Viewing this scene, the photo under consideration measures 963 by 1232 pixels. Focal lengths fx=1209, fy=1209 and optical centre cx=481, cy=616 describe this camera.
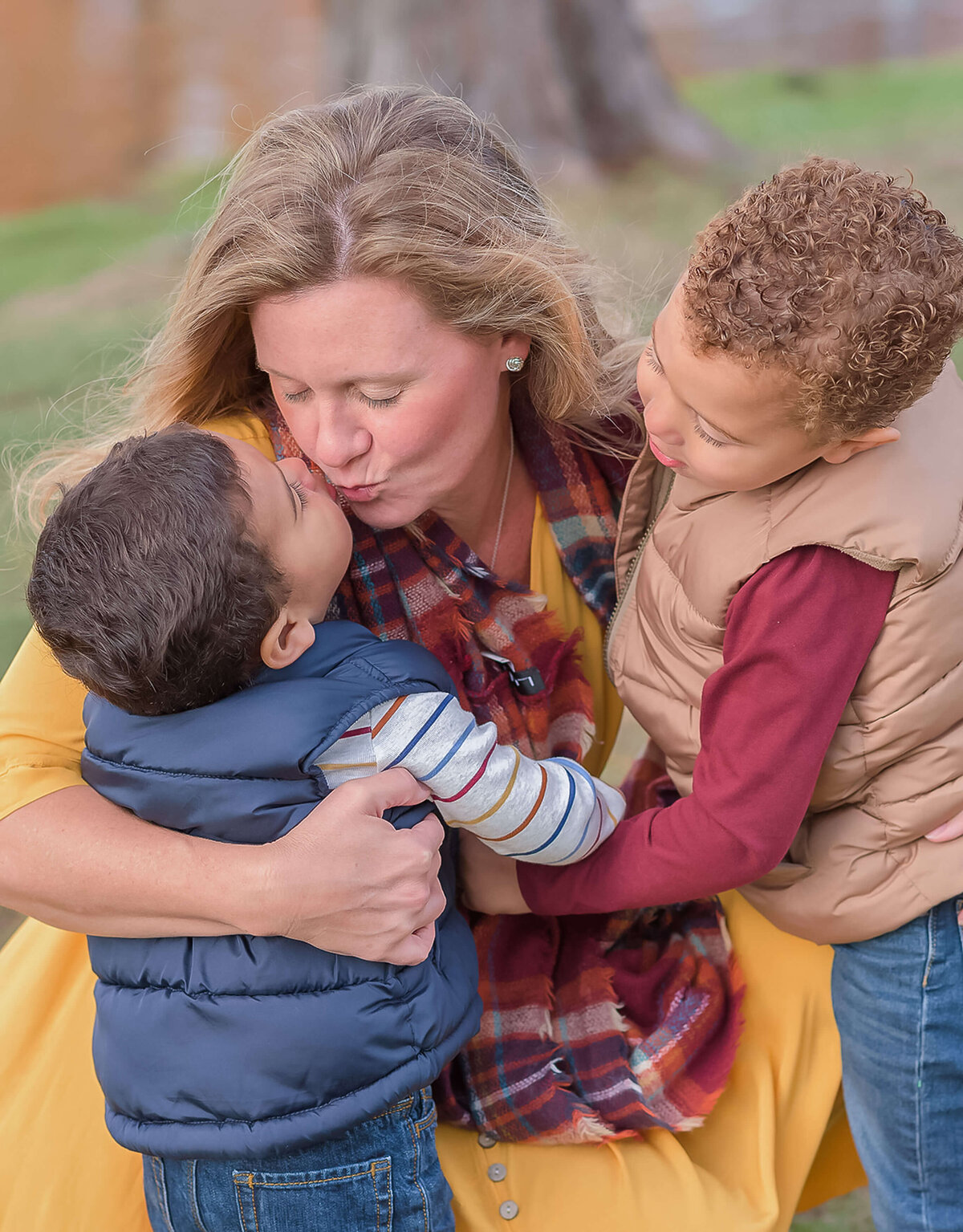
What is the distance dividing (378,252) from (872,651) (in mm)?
908

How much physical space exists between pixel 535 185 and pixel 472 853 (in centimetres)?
114

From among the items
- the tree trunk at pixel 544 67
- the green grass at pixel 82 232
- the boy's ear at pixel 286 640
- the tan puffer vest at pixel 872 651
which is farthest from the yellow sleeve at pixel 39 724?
the tree trunk at pixel 544 67

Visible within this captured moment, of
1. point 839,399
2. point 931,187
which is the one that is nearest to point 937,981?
point 839,399

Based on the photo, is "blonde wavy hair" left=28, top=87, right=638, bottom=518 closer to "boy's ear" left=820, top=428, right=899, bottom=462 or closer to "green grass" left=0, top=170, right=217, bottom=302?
"boy's ear" left=820, top=428, right=899, bottom=462

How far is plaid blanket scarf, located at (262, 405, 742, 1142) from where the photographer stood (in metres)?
1.94

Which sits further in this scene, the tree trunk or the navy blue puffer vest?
the tree trunk

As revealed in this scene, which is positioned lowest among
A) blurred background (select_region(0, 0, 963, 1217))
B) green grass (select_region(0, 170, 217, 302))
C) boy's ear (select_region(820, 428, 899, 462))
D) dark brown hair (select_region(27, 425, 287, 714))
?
green grass (select_region(0, 170, 217, 302))

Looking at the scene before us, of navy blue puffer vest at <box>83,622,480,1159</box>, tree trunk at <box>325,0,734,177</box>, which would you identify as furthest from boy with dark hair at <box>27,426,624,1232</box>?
tree trunk at <box>325,0,734,177</box>

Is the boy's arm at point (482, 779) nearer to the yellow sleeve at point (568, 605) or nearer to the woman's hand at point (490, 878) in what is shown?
the woman's hand at point (490, 878)

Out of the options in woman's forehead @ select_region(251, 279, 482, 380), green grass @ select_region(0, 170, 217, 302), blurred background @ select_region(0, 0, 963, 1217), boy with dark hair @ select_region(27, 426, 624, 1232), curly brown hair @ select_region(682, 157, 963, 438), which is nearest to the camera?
curly brown hair @ select_region(682, 157, 963, 438)

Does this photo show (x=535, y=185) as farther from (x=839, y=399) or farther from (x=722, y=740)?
(x=722, y=740)

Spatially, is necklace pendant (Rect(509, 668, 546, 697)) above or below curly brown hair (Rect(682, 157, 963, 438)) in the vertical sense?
below

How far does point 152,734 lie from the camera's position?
63.3 inches

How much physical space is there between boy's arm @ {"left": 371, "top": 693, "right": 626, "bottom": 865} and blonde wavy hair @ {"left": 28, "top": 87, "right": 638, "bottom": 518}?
635 mm
